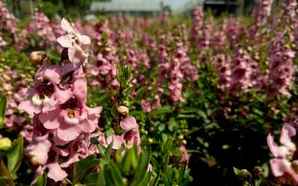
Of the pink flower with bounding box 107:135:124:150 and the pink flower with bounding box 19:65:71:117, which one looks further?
the pink flower with bounding box 107:135:124:150

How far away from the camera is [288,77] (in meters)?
4.88

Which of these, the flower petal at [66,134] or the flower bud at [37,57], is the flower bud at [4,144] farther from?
the flower bud at [37,57]

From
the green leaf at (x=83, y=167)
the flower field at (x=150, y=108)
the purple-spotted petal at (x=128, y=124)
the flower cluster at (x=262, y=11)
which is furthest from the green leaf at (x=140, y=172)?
the flower cluster at (x=262, y=11)

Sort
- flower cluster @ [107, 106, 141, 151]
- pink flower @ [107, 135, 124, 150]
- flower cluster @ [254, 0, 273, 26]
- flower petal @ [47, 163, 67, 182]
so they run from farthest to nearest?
flower cluster @ [254, 0, 273, 26]
flower cluster @ [107, 106, 141, 151]
pink flower @ [107, 135, 124, 150]
flower petal @ [47, 163, 67, 182]

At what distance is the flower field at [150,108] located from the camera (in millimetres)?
1488

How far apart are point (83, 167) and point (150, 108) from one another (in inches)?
98.5

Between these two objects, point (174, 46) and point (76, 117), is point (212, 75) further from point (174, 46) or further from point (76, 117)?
point (76, 117)

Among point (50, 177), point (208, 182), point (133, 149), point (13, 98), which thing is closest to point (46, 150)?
point (50, 177)

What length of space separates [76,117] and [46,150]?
137mm

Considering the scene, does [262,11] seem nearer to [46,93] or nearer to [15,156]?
[46,93]

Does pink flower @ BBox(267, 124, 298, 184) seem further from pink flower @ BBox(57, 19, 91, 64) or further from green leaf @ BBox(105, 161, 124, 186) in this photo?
pink flower @ BBox(57, 19, 91, 64)

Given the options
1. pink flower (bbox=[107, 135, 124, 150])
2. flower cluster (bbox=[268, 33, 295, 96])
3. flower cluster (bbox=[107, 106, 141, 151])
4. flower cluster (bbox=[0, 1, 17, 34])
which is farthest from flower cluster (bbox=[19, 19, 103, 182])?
flower cluster (bbox=[0, 1, 17, 34])

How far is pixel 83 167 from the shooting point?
4.95ft

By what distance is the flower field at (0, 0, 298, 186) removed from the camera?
149cm
